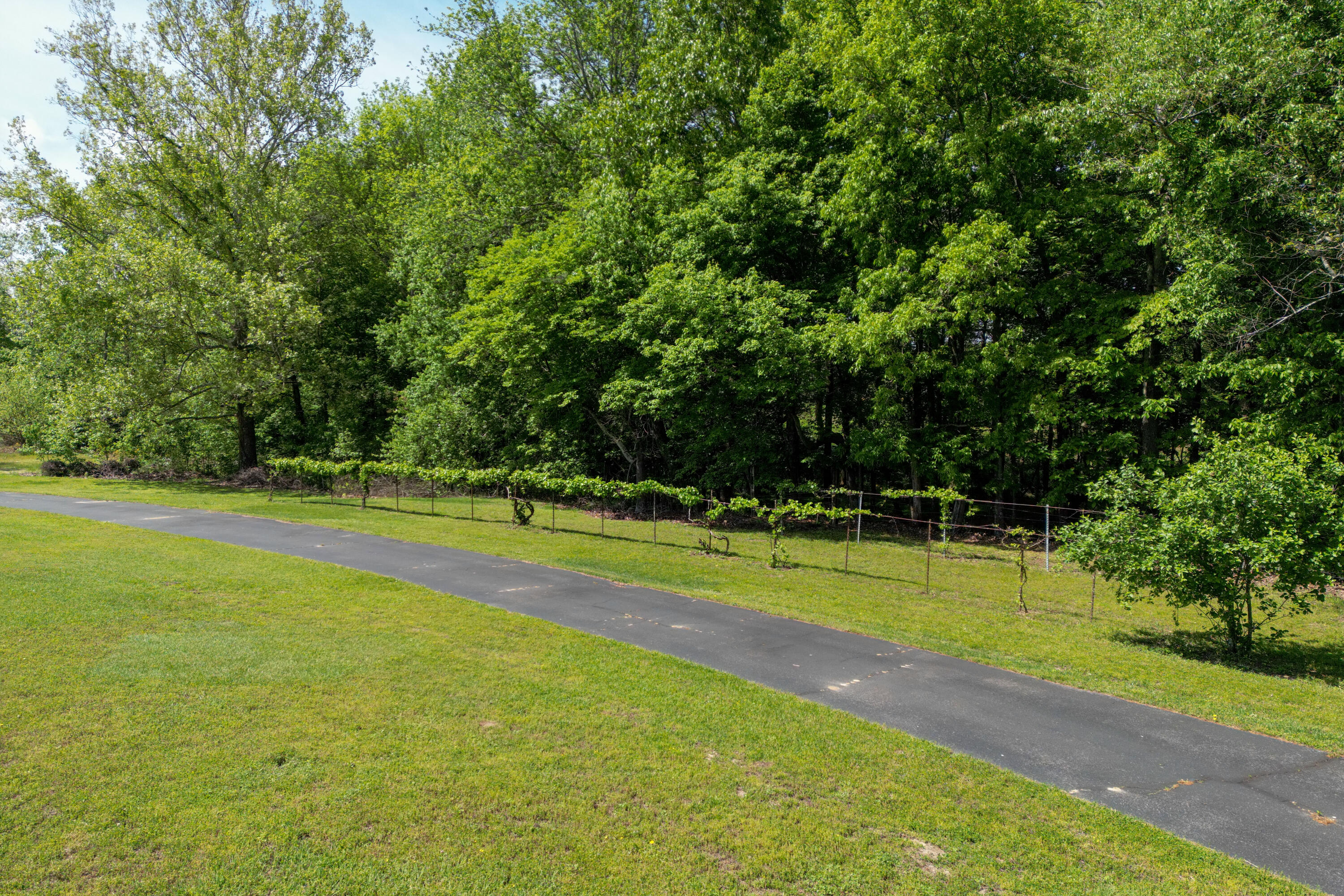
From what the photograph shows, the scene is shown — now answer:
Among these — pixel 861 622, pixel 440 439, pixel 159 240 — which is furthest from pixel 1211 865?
pixel 159 240

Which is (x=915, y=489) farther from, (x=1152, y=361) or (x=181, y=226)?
(x=181, y=226)

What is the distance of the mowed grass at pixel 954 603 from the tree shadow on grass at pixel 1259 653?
0.04 meters

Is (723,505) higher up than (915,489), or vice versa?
(915,489)

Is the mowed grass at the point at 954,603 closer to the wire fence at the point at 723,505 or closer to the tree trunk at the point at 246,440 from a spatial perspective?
the wire fence at the point at 723,505

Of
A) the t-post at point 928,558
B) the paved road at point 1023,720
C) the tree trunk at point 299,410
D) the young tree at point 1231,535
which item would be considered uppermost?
the tree trunk at point 299,410

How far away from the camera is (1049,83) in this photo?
814 inches

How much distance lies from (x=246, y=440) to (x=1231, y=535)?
3666cm

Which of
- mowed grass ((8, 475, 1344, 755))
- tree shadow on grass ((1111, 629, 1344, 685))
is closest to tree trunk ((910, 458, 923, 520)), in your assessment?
mowed grass ((8, 475, 1344, 755))

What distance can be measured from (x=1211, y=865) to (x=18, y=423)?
2204 inches

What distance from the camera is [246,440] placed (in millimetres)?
33938

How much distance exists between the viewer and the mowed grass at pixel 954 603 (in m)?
9.11

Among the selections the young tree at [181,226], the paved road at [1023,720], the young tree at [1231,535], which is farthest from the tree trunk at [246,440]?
the young tree at [1231,535]

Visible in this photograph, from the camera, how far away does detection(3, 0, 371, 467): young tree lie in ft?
95.0

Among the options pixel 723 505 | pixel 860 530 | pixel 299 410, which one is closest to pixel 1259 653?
pixel 723 505
